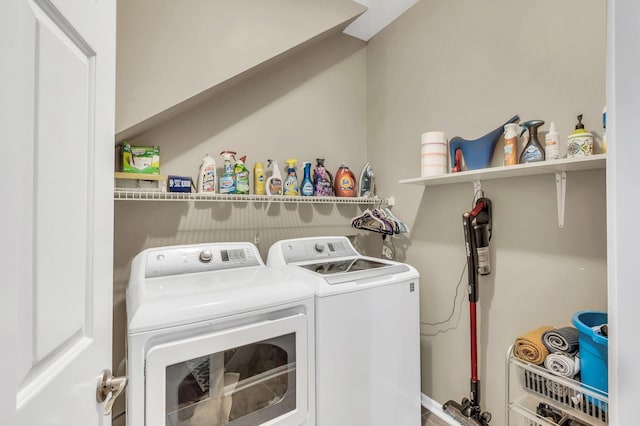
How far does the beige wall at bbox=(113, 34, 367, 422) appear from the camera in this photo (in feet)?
5.85

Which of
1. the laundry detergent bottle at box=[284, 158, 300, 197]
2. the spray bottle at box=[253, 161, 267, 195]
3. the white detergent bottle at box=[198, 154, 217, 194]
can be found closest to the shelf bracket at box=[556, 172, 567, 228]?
the laundry detergent bottle at box=[284, 158, 300, 197]

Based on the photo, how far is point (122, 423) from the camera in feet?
5.38

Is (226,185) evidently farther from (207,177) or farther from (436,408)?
(436,408)

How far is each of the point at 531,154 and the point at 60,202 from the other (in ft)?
5.65

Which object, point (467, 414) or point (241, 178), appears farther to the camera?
point (241, 178)

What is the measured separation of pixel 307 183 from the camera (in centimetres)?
218

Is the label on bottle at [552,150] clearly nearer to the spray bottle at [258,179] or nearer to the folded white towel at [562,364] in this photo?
the folded white towel at [562,364]

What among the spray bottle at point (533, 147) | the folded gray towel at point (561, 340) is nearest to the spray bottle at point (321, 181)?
the spray bottle at point (533, 147)

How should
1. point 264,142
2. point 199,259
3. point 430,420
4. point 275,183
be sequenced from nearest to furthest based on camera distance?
point 199,259 → point 430,420 → point 275,183 → point 264,142

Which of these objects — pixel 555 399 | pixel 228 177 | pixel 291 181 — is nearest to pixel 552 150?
pixel 555 399

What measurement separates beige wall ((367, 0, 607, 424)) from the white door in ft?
5.96

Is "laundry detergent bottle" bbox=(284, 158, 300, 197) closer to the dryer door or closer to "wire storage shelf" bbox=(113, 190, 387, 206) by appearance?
"wire storage shelf" bbox=(113, 190, 387, 206)

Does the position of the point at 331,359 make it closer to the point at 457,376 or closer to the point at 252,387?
the point at 252,387

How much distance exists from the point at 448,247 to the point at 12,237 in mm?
2019
